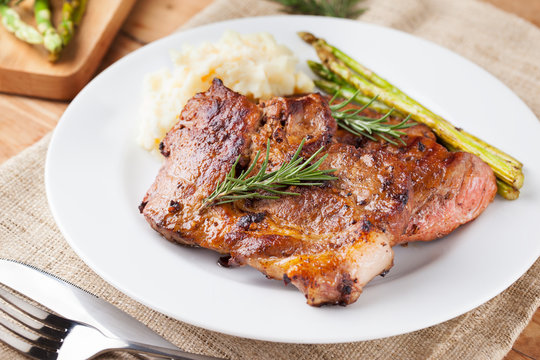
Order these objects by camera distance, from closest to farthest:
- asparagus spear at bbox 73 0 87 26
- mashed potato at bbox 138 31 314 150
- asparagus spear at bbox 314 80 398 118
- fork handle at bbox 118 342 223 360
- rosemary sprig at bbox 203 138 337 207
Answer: fork handle at bbox 118 342 223 360 < rosemary sprig at bbox 203 138 337 207 < mashed potato at bbox 138 31 314 150 < asparagus spear at bbox 314 80 398 118 < asparagus spear at bbox 73 0 87 26

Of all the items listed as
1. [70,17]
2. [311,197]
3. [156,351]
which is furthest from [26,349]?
[70,17]

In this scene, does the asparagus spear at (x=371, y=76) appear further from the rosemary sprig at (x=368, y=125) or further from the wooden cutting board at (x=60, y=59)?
the wooden cutting board at (x=60, y=59)

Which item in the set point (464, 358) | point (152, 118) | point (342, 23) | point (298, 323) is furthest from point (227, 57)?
point (464, 358)

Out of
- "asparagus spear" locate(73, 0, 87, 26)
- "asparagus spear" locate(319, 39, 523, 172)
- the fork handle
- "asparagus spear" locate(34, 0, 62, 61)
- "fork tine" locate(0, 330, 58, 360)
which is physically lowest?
"asparagus spear" locate(34, 0, 62, 61)

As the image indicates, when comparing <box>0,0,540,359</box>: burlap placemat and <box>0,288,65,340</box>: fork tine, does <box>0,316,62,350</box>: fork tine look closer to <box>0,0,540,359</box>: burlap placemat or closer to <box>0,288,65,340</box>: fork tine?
<box>0,288,65,340</box>: fork tine

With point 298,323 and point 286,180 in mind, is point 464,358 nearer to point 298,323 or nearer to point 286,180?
point 298,323

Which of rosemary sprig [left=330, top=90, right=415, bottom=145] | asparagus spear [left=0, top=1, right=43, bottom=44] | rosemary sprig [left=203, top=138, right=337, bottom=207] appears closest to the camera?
rosemary sprig [left=203, top=138, right=337, bottom=207]

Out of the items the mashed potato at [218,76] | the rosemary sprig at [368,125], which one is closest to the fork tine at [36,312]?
the mashed potato at [218,76]

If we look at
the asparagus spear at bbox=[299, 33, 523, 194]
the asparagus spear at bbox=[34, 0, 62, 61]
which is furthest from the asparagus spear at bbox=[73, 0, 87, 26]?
the asparagus spear at bbox=[299, 33, 523, 194]
